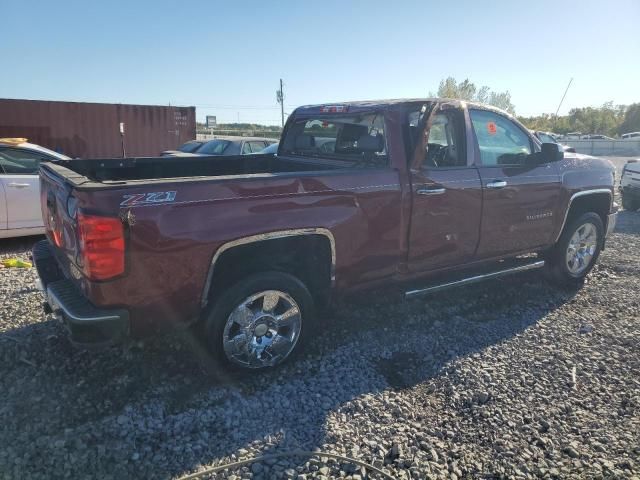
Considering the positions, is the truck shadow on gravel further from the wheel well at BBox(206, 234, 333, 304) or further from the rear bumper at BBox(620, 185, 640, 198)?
the rear bumper at BBox(620, 185, 640, 198)

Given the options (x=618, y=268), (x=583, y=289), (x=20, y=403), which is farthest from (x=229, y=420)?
(x=618, y=268)

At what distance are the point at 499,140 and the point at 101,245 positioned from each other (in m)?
3.74

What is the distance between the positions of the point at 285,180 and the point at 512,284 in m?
3.51

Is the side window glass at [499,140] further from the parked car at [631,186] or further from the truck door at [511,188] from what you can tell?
the parked car at [631,186]

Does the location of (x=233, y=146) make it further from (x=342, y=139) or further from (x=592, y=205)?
(x=592, y=205)

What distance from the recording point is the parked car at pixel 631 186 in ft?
34.9

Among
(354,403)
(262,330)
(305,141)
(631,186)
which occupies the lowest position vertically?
(354,403)

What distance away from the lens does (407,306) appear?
484 cm

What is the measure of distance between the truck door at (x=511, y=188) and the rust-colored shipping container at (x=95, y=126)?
1450 centimetres

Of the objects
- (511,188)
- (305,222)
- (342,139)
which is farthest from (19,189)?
(511,188)

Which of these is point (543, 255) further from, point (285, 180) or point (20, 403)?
point (20, 403)

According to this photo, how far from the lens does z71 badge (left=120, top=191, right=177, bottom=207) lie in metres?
2.71

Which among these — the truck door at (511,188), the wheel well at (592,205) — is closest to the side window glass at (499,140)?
the truck door at (511,188)

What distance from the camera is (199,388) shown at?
3.35 meters
